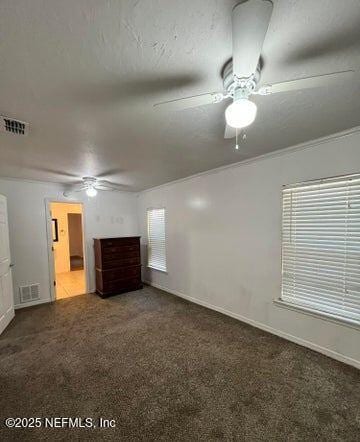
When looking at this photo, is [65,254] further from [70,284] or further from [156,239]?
[156,239]

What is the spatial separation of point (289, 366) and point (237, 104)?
2.41 meters

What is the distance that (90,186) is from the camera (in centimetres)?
349

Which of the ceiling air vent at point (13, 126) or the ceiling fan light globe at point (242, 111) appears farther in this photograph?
the ceiling air vent at point (13, 126)

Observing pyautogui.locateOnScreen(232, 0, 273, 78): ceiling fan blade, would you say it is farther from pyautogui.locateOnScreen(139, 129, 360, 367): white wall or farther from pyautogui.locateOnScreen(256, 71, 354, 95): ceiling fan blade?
pyautogui.locateOnScreen(139, 129, 360, 367): white wall

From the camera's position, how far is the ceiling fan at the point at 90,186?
11.4ft

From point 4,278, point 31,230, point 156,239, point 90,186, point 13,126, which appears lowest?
point 4,278

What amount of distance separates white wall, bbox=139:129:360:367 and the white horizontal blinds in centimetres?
12

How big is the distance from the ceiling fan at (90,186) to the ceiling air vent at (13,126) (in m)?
1.66

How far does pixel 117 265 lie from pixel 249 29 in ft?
13.6

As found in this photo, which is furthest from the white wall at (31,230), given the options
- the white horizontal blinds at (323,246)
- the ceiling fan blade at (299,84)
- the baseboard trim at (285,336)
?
the ceiling fan blade at (299,84)

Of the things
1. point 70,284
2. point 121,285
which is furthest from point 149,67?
point 70,284

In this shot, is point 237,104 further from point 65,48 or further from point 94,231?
point 94,231

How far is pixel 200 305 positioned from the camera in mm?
3518

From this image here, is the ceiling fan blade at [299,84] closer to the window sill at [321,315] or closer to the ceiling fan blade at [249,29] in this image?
the ceiling fan blade at [249,29]
